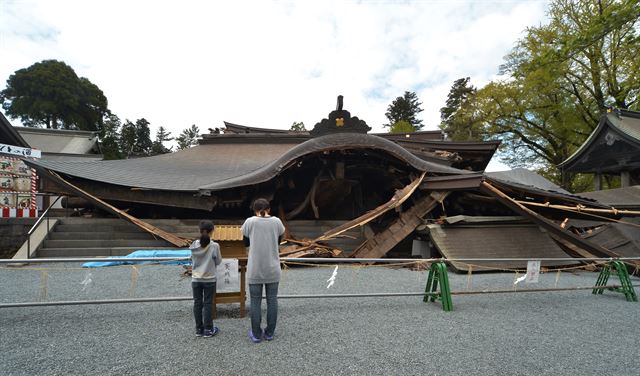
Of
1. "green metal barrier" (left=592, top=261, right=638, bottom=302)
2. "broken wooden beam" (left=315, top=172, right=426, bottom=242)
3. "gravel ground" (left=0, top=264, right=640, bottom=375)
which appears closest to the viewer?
"gravel ground" (left=0, top=264, right=640, bottom=375)

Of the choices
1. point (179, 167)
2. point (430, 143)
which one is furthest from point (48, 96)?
point (430, 143)

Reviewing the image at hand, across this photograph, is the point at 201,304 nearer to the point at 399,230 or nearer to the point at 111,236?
the point at 399,230

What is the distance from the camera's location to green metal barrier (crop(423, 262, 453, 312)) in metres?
3.71

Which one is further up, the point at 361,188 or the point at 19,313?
the point at 361,188

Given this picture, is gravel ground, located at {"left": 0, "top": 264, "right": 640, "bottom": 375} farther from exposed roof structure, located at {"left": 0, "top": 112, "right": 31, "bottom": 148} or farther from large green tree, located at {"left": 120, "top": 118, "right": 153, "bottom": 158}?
large green tree, located at {"left": 120, "top": 118, "right": 153, "bottom": 158}

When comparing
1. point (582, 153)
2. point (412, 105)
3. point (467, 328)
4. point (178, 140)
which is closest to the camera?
point (467, 328)

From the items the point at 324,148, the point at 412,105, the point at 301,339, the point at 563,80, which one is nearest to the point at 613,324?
the point at 301,339

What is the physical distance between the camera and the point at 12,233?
9.29 m

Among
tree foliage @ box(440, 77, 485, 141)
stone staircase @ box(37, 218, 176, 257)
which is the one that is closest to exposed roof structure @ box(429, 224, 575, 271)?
stone staircase @ box(37, 218, 176, 257)

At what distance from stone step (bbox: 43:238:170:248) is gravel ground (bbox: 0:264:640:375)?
2377 millimetres

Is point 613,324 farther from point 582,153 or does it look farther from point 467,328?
point 582,153

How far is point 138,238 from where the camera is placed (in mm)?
7184

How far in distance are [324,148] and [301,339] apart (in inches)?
195

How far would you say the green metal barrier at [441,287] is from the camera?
3.71m
